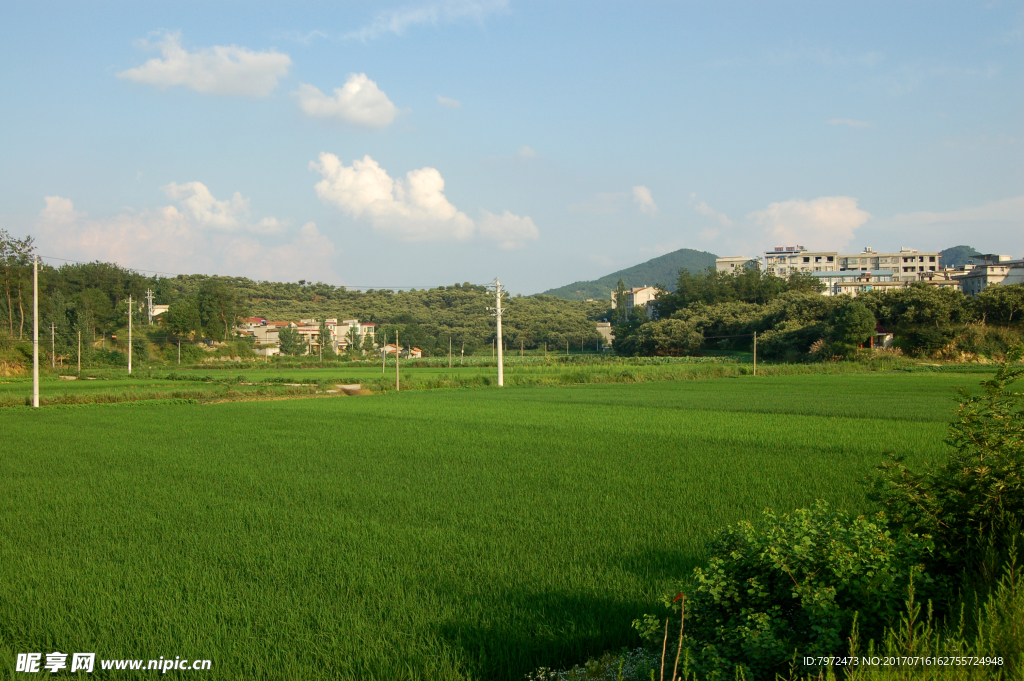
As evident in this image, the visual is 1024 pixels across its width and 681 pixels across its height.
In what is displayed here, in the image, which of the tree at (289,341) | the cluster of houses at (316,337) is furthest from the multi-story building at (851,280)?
the tree at (289,341)

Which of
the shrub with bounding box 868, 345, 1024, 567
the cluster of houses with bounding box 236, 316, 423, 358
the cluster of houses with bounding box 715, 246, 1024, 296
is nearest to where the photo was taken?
the shrub with bounding box 868, 345, 1024, 567

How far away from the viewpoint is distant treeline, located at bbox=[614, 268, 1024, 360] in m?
54.7

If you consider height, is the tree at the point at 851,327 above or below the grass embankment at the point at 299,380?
above

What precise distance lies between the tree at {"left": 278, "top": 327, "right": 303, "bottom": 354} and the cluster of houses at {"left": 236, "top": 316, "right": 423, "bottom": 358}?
419mm

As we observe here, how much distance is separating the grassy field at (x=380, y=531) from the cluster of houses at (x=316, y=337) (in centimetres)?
6309

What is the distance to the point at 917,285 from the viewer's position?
5834cm

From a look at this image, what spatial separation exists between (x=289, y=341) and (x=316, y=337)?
9.89 meters

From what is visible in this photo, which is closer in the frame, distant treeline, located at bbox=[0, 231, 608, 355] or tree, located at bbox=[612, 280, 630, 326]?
distant treeline, located at bbox=[0, 231, 608, 355]

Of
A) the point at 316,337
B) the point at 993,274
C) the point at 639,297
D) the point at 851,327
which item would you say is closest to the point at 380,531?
the point at 851,327

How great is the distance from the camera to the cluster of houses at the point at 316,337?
80.9 m

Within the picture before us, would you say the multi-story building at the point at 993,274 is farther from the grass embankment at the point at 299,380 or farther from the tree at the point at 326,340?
the tree at the point at 326,340

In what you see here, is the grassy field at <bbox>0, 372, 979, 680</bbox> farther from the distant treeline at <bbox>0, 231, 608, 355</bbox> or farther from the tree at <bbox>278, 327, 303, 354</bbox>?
the tree at <bbox>278, 327, 303, 354</bbox>

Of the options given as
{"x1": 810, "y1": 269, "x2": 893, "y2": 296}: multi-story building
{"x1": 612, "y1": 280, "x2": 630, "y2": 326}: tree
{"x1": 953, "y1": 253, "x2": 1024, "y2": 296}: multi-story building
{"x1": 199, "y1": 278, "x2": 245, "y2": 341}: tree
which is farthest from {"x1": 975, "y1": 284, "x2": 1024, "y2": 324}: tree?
{"x1": 199, "y1": 278, "x2": 245, "y2": 341}: tree

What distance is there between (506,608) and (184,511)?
5805 millimetres
